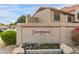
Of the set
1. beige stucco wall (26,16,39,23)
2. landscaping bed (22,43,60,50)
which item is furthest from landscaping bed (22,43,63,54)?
beige stucco wall (26,16,39,23)

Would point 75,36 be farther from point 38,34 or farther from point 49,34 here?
point 38,34

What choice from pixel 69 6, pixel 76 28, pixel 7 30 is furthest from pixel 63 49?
pixel 7 30

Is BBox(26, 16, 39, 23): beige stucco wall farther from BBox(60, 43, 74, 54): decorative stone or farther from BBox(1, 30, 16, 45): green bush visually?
BBox(60, 43, 74, 54): decorative stone

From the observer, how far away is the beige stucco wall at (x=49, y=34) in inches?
102

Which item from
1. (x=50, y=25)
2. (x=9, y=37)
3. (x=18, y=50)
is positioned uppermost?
(x=50, y=25)

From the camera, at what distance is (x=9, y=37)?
2.60m

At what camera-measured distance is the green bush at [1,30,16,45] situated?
2.58m

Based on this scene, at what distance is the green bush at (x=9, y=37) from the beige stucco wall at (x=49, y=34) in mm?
53

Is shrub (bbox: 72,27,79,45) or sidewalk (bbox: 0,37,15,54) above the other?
shrub (bbox: 72,27,79,45)

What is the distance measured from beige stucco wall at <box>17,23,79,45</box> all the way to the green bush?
5cm

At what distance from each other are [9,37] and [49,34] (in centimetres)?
43

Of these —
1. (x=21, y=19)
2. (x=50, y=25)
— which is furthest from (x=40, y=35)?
(x=21, y=19)
